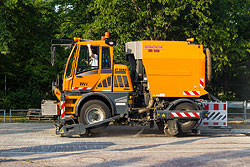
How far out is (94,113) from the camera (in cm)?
1416

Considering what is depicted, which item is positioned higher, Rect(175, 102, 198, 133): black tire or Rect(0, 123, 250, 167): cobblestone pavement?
Rect(175, 102, 198, 133): black tire

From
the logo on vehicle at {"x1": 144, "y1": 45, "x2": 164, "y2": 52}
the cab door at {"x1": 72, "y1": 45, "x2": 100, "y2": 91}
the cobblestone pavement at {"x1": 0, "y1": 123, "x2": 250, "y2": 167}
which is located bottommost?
the cobblestone pavement at {"x1": 0, "y1": 123, "x2": 250, "y2": 167}

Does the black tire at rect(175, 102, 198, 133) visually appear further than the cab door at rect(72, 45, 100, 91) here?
Yes

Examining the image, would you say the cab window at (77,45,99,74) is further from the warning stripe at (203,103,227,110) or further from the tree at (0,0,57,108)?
the tree at (0,0,57,108)

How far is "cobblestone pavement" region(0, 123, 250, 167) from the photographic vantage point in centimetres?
883

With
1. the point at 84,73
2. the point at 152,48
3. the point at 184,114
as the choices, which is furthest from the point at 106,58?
the point at 184,114

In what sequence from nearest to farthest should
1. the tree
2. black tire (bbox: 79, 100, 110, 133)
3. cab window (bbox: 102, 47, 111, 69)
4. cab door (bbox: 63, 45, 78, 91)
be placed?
black tire (bbox: 79, 100, 110, 133), cab door (bbox: 63, 45, 78, 91), cab window (bbox: 102, 47, 111, 69), the tree

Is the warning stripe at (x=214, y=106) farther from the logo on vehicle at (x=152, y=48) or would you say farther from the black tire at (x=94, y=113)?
the black tire at (x=94, y=113)

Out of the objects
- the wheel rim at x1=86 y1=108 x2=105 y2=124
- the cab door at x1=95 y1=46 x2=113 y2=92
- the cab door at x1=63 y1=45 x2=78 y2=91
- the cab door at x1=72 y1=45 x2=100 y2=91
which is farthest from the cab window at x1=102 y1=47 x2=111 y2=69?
the wheel rim at x1=86 y1=108 x2=105 y2=124

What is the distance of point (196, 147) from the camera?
11469 mm

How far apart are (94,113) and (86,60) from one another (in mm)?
1811

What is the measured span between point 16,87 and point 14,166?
69.3 feet

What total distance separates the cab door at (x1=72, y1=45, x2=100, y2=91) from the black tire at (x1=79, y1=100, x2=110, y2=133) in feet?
1.86

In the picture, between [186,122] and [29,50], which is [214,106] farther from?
[29,50]
